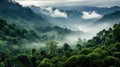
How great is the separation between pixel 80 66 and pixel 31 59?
4898 centimetres

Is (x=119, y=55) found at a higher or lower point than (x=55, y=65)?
higher

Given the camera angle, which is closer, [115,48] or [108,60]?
[108,60]

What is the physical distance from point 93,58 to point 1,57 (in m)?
75.6

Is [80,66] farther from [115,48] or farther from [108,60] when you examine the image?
[115,48]

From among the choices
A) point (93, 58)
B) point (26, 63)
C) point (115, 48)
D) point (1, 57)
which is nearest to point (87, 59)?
point (93, 58)

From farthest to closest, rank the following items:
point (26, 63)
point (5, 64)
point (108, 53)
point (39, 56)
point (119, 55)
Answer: point (39, 56) < point (5, 64) < point (26, 63) < point (108, 53) < point (119, 55)

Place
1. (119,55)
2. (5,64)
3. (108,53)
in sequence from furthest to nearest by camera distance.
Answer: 1. (5,64)
2. (108,53)
3. (119,55)

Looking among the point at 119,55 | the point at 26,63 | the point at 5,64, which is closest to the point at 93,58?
the point at 119,55

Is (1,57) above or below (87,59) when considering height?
below

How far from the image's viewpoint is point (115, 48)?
463 feet

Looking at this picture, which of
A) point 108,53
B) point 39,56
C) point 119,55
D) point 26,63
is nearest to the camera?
point 119,55

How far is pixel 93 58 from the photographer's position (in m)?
122

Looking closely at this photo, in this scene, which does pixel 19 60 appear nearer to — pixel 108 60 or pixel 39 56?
pixel 39 56

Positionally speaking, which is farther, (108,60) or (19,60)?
(19,60)
